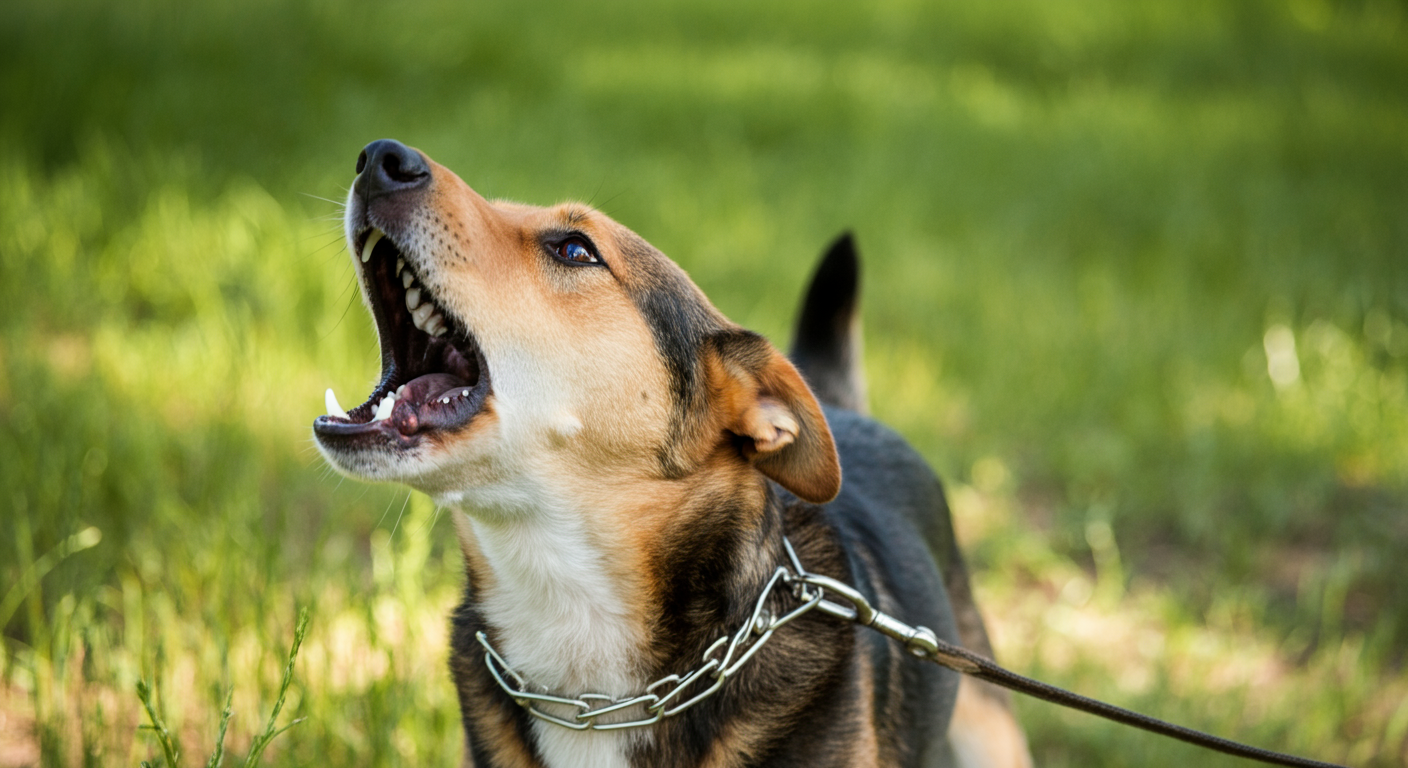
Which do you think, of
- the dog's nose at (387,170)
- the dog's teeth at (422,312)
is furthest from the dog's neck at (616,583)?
the dog's nose at (387,170)

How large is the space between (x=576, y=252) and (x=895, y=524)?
1.31m

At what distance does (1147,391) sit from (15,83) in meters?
6.81

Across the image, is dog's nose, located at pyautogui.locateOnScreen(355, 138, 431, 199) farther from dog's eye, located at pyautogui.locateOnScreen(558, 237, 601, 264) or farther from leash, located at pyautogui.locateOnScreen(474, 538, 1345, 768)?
leash, located at pyautogui.locateOnScreen(474, 538, 1345, 768)

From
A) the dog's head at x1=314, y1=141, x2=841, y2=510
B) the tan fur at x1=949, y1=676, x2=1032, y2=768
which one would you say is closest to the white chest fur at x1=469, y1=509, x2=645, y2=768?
the dog's head at x1=314, y1=141, x2=841, y2=510

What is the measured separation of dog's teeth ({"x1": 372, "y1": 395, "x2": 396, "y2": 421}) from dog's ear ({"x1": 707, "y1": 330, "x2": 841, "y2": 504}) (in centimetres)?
75

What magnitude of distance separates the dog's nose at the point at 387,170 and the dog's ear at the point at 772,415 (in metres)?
0.81

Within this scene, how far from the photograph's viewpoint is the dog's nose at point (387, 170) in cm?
229

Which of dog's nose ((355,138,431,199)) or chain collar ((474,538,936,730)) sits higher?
dog's nose ((355,138,431,199))

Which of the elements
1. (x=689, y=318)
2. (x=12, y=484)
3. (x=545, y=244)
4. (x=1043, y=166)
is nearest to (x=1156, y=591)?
(x=689, y=318)

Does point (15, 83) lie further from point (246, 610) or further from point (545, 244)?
point (545, 244)

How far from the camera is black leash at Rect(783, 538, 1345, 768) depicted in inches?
87.3

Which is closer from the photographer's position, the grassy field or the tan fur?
the grassy field

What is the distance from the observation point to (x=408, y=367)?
252 centimetres

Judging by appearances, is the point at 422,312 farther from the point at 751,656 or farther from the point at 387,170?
the point at 751,656
